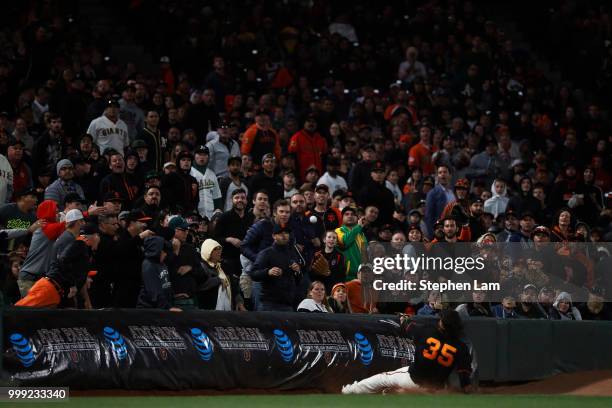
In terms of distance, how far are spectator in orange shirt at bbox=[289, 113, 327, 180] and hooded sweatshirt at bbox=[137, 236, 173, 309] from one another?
708 cm

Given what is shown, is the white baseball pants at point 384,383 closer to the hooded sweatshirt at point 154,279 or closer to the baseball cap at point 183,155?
the hooded sweatshirt at point 154,279

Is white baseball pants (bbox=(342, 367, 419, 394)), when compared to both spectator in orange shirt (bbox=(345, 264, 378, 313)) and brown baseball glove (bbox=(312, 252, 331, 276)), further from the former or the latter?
spectator in orange shirt (bbox=(345, 264, 378, 313))

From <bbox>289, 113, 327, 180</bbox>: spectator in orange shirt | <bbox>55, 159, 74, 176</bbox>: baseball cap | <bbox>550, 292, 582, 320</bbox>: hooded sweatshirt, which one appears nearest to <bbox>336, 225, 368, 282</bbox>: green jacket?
<bbox>550, 292, 582, 320</bbox>: hooded sweatshirt

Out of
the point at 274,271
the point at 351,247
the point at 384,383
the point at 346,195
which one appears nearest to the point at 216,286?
the point at 274,271

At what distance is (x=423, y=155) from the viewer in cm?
Answer: 2127

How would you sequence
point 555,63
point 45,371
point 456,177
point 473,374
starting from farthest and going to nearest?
point 555,63, point 456,177, point 473,374, point 45,371

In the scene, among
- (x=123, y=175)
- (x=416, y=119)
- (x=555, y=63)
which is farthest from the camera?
(x=555, y=63)

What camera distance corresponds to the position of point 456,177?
21.4 meters

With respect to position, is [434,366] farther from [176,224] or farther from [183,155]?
[183,155]

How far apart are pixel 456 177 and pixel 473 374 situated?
7856mm

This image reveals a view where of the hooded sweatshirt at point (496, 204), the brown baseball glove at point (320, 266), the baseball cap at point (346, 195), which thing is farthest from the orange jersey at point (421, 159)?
the brown baseball glove at point (320, 266)

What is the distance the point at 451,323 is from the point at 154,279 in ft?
11.1

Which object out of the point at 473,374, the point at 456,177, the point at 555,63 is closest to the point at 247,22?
the point at 456,177

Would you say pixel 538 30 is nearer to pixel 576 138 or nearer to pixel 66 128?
pixel 576 138
